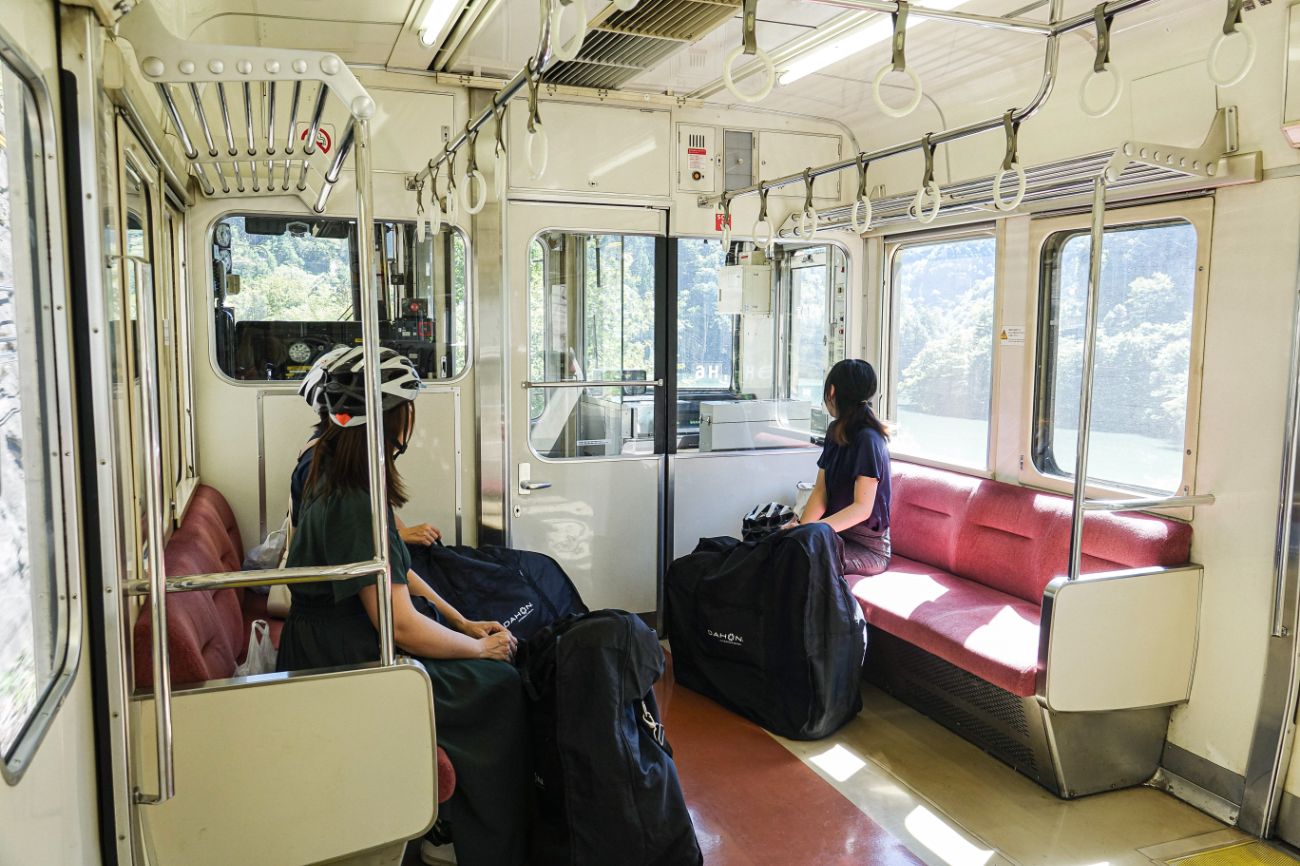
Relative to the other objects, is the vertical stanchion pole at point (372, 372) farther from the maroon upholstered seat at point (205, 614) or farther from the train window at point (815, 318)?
the train window at point (815, 318)

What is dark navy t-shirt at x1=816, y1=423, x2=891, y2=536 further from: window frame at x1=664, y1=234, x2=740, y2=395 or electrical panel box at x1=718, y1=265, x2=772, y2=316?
electrical panel box at x1=718, y1=265, x2=772, y2=316

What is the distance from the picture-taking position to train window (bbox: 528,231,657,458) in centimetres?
489

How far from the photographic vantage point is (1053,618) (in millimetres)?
3371

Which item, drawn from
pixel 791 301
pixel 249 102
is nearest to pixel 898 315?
pixel 791 301

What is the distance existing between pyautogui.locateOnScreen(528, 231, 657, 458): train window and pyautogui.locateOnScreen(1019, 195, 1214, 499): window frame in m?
1.86

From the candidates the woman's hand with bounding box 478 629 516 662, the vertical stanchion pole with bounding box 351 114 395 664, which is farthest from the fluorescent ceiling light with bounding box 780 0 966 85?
the woman's hand with bounding box 478 629 516 662

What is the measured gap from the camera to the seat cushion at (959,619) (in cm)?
358

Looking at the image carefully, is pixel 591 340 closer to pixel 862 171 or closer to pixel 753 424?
pixel 753 424

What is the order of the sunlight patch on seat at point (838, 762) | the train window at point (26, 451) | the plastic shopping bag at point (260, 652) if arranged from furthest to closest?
1. the sunlight patch on seat at point (838, 762)
2. the plastic shopping bag at point (260, 652)
3. the train window at point (26, 451)

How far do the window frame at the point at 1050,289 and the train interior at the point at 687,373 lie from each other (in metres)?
0.02

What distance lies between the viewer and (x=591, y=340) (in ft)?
16.4

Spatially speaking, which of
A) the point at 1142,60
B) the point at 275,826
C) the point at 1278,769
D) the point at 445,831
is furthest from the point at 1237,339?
the point at 275,826

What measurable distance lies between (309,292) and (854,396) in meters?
2.48

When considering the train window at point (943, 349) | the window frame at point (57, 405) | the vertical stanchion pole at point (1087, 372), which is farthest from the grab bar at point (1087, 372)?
the window frame at point (57, 405)
